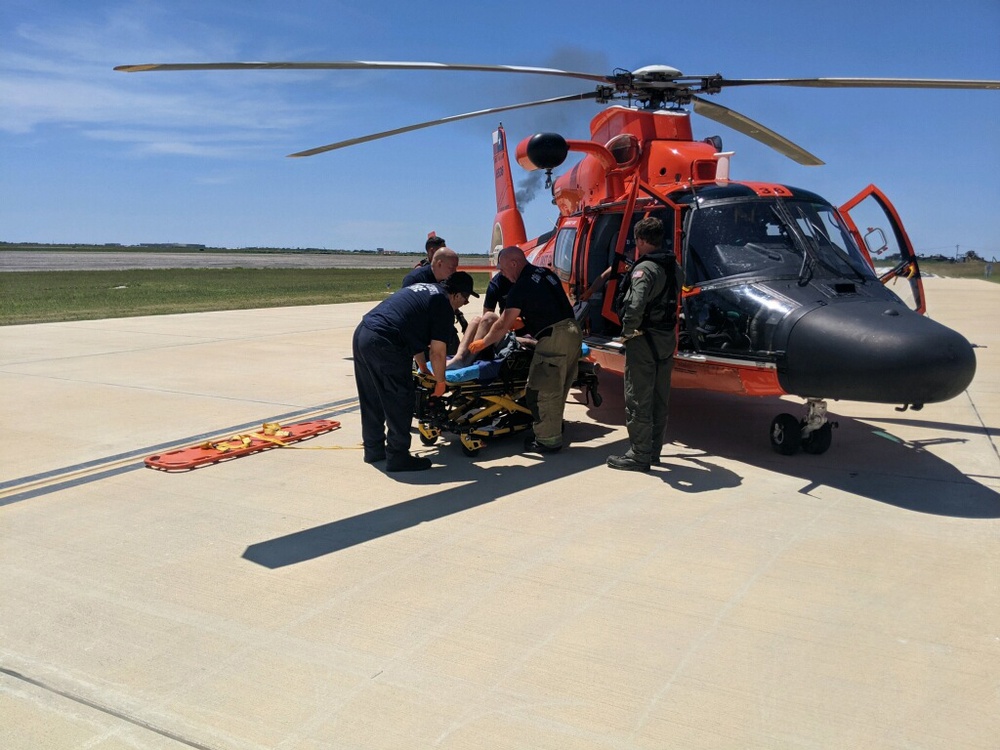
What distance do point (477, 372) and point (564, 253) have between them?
2.60 meters

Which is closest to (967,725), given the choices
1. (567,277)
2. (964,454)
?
(964,454)

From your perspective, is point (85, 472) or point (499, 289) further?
point (499, 289)

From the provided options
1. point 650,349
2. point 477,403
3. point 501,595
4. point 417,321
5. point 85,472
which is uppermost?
point 417,321

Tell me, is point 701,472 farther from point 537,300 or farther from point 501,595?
point 501,595

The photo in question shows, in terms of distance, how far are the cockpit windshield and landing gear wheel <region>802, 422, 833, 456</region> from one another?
1185 millimetres

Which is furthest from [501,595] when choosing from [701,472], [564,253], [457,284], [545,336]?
[564,253]

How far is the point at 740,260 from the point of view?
19.3 feet

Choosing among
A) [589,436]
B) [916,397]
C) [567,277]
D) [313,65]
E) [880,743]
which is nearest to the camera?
[880,743]

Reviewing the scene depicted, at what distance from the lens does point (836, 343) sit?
192 inches

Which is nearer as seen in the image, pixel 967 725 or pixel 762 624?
pixel 967 725

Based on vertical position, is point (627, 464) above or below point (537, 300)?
below

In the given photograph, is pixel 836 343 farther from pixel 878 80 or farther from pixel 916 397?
pixel 878 80

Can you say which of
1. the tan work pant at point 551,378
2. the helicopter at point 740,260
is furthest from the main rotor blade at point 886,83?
the tan work pant at point 551,378

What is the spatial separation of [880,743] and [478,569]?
193cm
